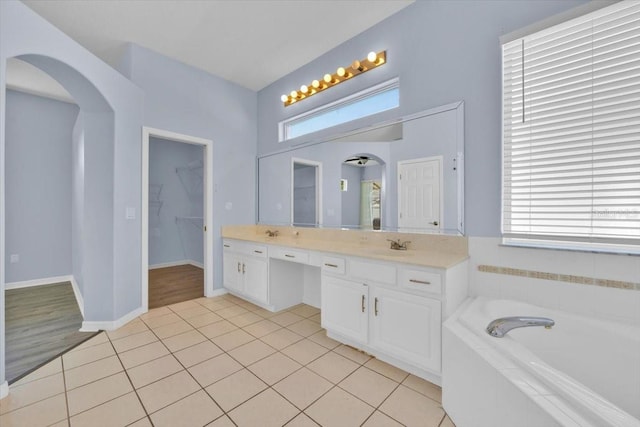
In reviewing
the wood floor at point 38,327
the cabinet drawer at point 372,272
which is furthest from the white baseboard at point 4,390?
the cabinet drawer at point 372,272

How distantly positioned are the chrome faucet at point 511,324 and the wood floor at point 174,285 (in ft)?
10.7

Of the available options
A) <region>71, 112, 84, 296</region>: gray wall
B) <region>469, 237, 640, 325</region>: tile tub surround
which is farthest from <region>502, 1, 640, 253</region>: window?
<region>71, 112, 84, 296</region>: gray wall

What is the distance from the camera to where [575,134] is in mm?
1563

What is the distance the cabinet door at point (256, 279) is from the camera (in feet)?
9.33

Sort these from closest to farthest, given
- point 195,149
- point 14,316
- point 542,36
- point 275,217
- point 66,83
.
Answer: point 542,36
point 66,83
point 14,316
point 275,217
point 195,149

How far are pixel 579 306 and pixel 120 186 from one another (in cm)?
372

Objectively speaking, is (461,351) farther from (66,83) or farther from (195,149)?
(195,149)

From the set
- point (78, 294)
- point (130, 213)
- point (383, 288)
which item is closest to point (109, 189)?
point (130, 213)

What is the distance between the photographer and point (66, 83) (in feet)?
7.18

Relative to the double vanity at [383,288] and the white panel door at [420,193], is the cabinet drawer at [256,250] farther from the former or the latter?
the white panel door at [420,193]

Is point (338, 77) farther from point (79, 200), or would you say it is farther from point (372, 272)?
point (79, 200)

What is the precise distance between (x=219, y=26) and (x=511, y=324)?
3296 millimetres

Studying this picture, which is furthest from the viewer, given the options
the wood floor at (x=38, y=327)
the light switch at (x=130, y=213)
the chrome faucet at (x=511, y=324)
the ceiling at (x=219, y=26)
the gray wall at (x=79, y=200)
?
the gray wall at (x=79, y=200)

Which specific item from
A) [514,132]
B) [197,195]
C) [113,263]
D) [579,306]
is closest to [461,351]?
[579,306]
